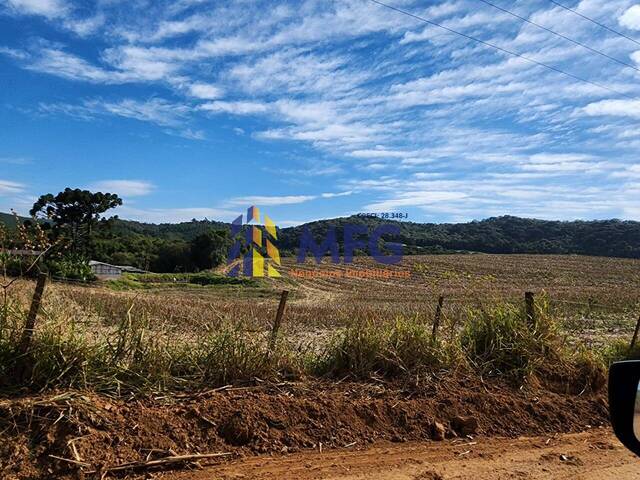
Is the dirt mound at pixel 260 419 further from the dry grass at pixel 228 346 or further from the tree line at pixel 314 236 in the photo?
the tree line at pixel 314 236

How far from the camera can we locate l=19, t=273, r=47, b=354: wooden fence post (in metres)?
4.81

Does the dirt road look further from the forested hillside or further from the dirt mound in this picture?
the forested hillside

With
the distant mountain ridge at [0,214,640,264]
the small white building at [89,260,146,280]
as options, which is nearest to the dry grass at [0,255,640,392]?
the small white building at [89,260,146,280]

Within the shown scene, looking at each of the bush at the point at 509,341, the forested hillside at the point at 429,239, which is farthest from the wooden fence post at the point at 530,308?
the forested hillside at the point at 429,239

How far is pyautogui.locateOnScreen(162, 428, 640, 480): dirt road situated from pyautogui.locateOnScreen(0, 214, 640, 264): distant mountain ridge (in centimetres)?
5621

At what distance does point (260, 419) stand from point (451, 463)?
1.83 meters

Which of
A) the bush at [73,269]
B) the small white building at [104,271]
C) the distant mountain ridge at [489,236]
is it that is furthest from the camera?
the distant mountain ridge at [489,236]

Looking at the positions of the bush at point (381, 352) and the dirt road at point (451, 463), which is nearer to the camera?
the dirt road at point (451, 463)

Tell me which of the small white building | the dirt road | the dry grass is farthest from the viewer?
the small white building

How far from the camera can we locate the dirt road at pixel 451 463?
4.12 m

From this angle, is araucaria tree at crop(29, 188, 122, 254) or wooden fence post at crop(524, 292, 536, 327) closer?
wooden fence post at crop(524, 292, 536, 327)

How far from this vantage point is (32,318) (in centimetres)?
495

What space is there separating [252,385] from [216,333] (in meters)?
0.79
